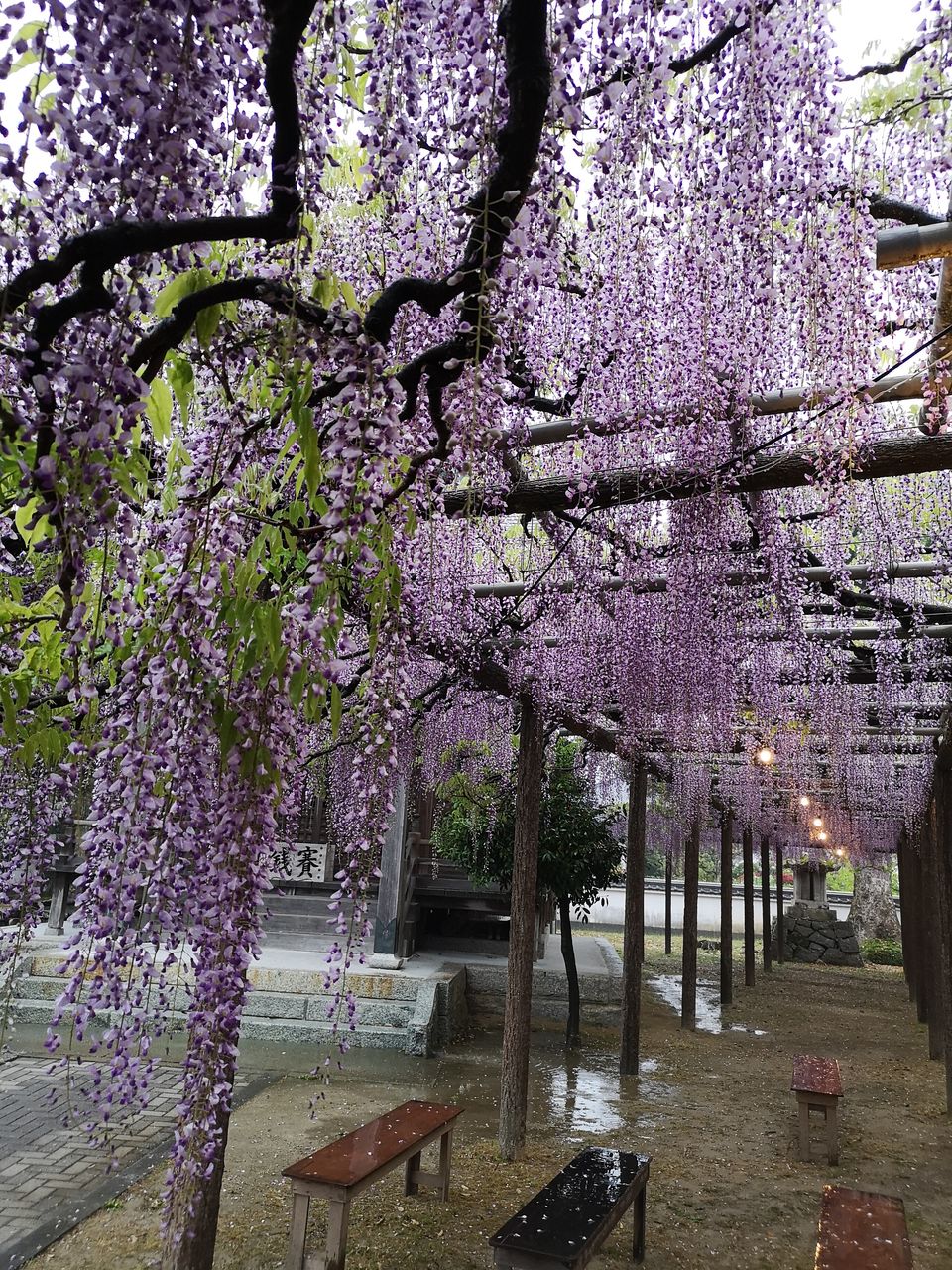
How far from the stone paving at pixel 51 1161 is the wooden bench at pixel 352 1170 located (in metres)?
0.75

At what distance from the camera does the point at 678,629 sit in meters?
5.72

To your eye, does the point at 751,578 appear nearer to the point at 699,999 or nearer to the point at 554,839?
the point at 554,839

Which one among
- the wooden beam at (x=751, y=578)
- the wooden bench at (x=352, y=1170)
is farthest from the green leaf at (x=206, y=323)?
the wooden beam at (x=751, y=578)

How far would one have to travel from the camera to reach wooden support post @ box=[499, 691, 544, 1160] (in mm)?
5438

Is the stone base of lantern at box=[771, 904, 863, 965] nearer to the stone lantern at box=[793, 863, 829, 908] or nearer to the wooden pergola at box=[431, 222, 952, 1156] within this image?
the stone lantern at box=[793, 863, 829, 908]

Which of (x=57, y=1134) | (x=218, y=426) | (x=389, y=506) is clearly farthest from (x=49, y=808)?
(x=57, y=1134)

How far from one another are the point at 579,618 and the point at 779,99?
11.9 ft

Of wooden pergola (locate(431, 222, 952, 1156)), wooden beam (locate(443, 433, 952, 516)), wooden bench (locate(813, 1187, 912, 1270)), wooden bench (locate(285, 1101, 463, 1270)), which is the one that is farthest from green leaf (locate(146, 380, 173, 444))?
wooden bench (locate(813, 1187, 912, 1270))

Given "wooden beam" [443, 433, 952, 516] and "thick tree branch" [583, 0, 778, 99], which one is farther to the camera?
"wooden beam" [443, 433, 952, 516]

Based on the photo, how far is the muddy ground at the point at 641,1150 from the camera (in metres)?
4.11

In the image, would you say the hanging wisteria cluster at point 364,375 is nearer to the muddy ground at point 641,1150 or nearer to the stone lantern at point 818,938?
the muddy ground at point 641,1150

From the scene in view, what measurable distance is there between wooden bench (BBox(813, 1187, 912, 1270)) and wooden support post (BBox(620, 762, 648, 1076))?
3.97 metres

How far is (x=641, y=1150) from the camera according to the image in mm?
5684

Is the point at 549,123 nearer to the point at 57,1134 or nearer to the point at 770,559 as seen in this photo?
the point at 770,559
